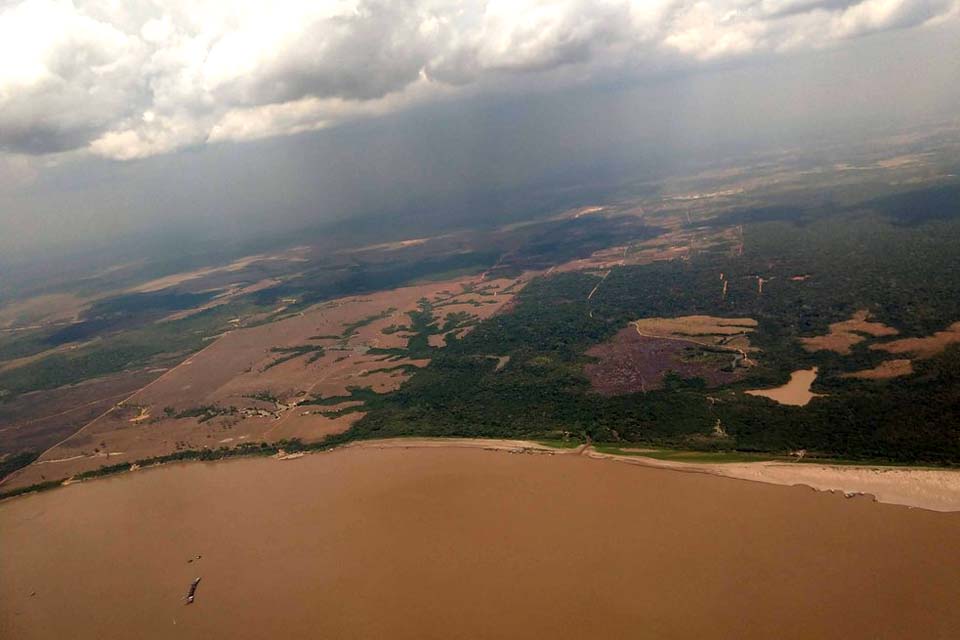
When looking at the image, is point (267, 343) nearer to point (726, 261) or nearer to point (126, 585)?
point (126, 585)

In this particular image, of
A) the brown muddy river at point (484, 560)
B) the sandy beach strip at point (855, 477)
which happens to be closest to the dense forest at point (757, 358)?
the sandy beach strip at point (855, 477)

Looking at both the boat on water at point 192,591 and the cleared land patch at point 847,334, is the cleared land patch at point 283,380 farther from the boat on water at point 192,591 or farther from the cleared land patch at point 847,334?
the cleared land patch at point 847,334

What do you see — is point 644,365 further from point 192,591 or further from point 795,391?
point 192,591

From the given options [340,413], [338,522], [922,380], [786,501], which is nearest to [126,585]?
[338,522]

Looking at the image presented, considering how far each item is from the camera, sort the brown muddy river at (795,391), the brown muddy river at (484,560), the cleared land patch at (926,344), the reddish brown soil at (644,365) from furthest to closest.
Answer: the reddish brown soil at (644,365), the cleared land patch at (926,344), the brown muddy river at (795,391), the brown muddy river at (484,560)

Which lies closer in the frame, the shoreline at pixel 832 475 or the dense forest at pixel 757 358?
the shoreline at pixel 832 475

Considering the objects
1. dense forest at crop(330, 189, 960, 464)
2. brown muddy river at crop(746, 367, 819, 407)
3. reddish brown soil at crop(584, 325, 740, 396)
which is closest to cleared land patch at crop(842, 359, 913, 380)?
dense forest at crop(330, 189, 960, 464)

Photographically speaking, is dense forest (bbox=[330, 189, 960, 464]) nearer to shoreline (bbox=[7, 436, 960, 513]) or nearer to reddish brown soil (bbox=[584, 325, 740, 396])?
reddish brown soil (bbox=[584, 325, 740, 396])

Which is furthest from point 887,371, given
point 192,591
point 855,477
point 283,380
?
point 283,380
